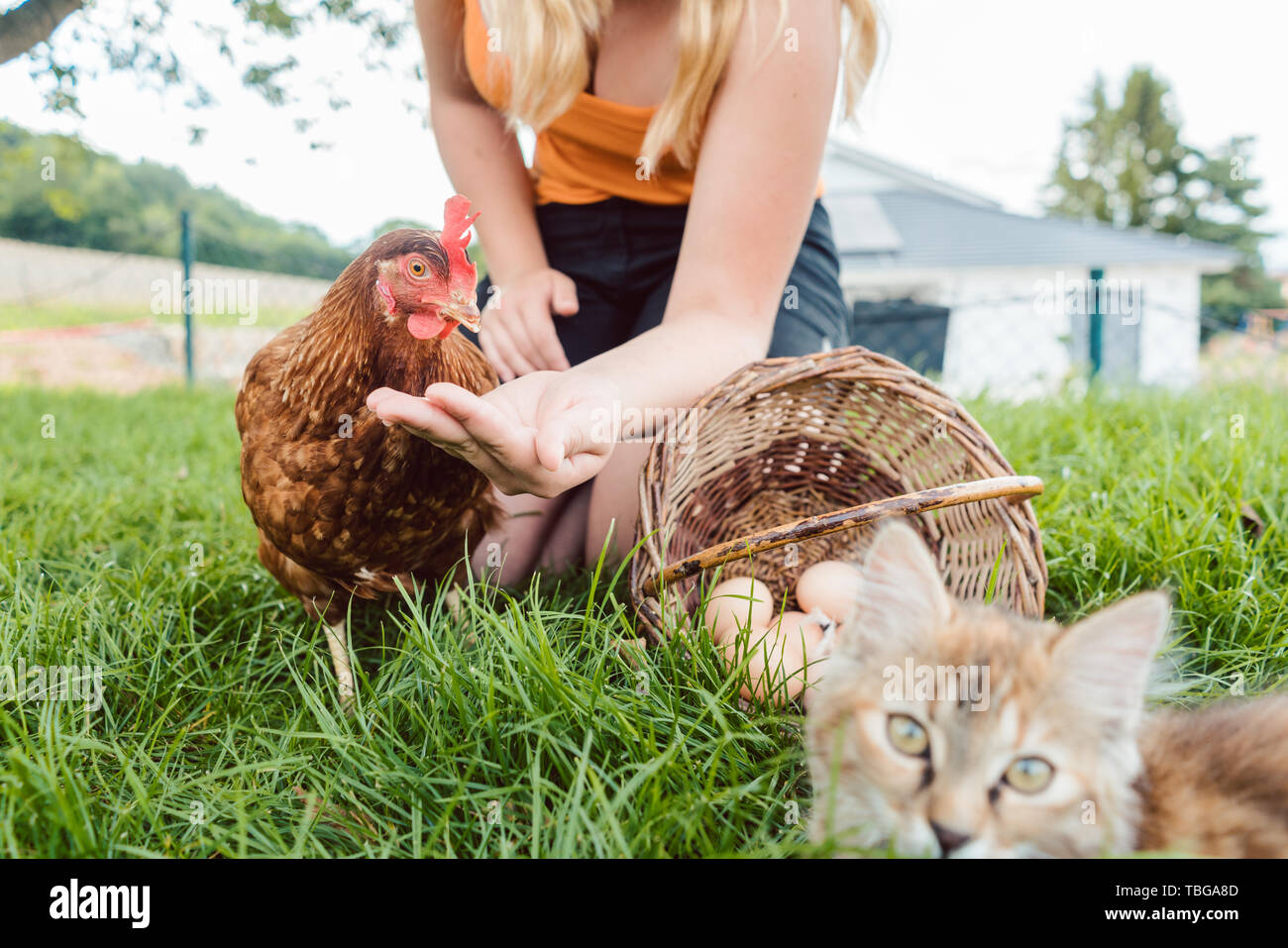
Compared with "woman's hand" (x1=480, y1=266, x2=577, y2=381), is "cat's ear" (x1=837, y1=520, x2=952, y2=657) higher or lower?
lower

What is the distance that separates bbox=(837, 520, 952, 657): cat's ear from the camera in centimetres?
90

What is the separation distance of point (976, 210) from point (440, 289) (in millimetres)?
19553

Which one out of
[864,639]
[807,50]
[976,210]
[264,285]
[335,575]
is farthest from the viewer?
[976,210]

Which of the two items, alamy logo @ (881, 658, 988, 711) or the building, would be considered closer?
alamy logo @ (881, 658, 988, 711)

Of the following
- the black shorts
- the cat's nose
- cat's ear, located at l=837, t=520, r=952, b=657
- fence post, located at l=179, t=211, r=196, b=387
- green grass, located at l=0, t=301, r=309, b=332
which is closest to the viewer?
the cat's nose

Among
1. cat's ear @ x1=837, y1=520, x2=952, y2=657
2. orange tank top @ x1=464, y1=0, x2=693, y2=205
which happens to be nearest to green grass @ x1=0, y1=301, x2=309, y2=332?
orange tank top @ x1=464, y1=0, x2=693, y2=205

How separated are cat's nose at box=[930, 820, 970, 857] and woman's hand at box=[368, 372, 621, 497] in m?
0.69

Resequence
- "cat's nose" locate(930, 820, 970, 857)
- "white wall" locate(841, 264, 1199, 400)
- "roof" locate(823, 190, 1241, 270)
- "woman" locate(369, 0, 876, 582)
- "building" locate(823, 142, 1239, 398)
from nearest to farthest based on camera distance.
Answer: "cat's nose" locate(930, 820, 970, 857), "woman" locate(369, 0, 876, 582), "white wall" locate(841, 264, 1199, 400), "building" locate(823, 142, 1239, 398), "roof" locate(823, 190, 1241, 270)

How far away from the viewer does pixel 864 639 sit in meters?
0.92

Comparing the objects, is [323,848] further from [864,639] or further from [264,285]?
[264,285]

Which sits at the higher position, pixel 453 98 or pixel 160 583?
pixel 453 98

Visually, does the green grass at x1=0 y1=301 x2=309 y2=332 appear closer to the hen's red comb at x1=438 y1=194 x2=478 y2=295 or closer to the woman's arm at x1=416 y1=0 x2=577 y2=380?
the woman's arm at x1=416 y1=0 x2=577 y2=380
